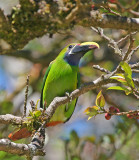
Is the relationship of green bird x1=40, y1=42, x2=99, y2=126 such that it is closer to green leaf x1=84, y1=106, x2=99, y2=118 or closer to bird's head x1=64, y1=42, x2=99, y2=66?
bird's head x1=64, y1=42, x2=99, y2=66

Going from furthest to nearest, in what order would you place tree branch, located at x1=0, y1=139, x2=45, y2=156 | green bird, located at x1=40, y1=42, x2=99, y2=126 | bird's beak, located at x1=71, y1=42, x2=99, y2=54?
green bird, located at x1=40, y1=42, x2=99, y2=126
bird's beak, located at x1=71, y1=42, x2=99, y2=54
tree branch, located at x1=0, y1=139, x2=45, y2=156

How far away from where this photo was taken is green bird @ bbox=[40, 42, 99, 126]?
3244mm

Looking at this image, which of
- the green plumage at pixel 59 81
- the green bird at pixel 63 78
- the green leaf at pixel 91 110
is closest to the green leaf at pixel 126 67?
the green leaf at pixel 91 110

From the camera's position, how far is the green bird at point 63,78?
128 inches

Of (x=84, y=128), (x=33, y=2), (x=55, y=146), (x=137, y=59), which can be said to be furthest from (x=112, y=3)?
(x=84, y=128)

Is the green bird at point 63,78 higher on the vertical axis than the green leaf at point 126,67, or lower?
lower

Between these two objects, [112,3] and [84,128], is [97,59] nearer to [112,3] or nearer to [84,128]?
[84,128]

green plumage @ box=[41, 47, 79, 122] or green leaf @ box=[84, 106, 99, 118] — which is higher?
green leaf @ box=[84, 106, 99, 118]

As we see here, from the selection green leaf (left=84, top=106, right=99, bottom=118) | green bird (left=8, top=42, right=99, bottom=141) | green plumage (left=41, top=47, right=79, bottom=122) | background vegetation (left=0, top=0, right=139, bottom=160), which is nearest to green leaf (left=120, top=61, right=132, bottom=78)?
background vegetation (left=0, top=0, right=139, bottom=160)

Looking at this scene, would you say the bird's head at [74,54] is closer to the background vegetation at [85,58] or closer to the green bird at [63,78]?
the green bird at [63,78]

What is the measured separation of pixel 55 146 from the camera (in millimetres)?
5129

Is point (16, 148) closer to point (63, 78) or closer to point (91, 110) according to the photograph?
point (91, 110)

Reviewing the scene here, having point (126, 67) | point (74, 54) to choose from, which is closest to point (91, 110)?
point (126, 67)

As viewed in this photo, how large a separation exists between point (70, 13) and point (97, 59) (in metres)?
2.68
